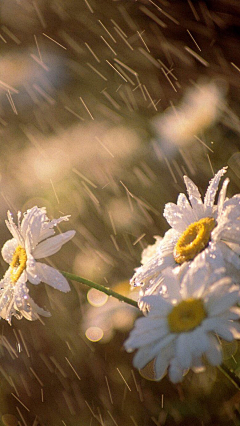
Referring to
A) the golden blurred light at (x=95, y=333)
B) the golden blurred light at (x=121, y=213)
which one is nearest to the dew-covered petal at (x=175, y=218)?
the golden blurred light at (x=95, y=333)

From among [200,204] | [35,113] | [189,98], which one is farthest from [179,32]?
[200,204]

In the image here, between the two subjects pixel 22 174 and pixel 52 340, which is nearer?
pixel 52 340

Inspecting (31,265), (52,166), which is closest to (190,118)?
(52,166)

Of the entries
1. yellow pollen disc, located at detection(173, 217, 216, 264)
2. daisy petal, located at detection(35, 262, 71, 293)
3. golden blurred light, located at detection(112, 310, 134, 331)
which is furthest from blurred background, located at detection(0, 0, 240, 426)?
daisy petal, located at detection(35, 262, 71, 293)

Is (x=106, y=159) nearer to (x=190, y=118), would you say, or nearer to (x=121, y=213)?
(x=121, y=213)

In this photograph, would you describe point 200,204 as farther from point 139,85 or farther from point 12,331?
point 139,85

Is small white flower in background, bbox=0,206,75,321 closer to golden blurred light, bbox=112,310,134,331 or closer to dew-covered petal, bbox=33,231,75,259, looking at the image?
dew-covered petal, bbox=33,231,75,259

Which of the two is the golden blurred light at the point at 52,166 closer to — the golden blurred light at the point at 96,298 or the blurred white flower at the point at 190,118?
the blurred white flower at the point at 190,118
